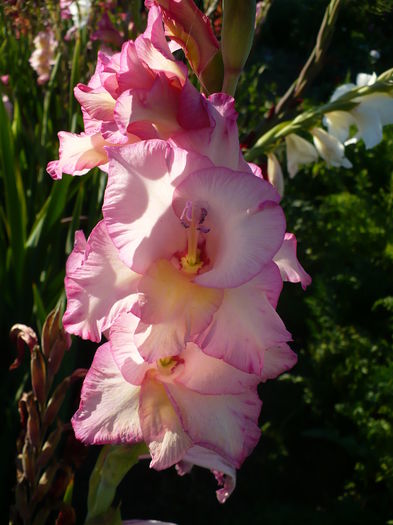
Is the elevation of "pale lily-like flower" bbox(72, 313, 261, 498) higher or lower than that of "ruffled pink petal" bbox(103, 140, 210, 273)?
lower

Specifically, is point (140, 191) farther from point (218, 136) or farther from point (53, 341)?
point (53, 341)

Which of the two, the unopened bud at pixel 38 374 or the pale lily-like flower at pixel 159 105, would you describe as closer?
the pale lily-like flower at pixel 159 105

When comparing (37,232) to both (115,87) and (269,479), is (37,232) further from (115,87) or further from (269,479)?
(115,87)

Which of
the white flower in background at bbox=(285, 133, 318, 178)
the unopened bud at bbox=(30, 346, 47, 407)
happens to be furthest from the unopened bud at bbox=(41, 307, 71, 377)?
the white flower in background at bbox=(285, 133, 318, 178)

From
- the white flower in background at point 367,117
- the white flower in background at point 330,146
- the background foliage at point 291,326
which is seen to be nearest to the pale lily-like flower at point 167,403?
the white flower in background at point 367,117

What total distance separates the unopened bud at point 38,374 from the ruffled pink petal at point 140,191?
25 cm

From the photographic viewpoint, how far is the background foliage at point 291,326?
164cm

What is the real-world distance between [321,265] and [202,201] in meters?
2.34

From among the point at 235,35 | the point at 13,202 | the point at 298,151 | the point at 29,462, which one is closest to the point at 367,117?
the point at 298,151

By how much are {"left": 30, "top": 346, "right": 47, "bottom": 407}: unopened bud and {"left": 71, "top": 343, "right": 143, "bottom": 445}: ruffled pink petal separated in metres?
0.16

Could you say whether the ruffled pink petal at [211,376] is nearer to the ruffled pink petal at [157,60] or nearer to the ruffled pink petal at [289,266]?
the ruffled pink petal at [289,266]

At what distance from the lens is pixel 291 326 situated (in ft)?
8.69

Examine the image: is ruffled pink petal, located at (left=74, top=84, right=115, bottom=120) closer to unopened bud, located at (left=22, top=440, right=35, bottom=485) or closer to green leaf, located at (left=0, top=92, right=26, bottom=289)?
unopened bud, located at (left=22, top=440, right=35, bottom=485)

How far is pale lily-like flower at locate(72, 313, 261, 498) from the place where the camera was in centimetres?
47
